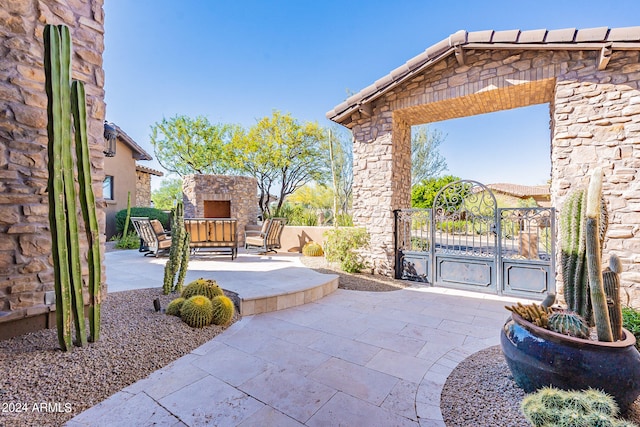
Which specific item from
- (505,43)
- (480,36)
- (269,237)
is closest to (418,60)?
(480,36)

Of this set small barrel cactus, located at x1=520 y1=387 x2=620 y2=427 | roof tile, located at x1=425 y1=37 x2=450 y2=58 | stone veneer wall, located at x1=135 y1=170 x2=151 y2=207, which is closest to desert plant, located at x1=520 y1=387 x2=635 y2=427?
small barrel cactus, located at x1=520 y1=387 x2=620 y2=427

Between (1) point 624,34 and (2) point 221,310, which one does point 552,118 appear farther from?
(2) point 221,310

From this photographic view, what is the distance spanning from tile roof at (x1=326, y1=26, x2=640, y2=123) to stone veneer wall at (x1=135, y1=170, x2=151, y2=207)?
12.7 meters

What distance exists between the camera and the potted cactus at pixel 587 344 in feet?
5.67

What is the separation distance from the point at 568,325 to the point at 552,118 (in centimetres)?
479

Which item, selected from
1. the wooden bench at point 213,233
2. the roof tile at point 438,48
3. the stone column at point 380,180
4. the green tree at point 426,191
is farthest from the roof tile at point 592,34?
the green tree at point 426,191

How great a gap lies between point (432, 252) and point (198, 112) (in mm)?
15650

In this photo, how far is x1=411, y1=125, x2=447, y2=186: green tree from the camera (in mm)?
14453

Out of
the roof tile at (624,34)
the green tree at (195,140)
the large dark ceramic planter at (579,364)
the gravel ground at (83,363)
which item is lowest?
the gravel ground at (83,363)

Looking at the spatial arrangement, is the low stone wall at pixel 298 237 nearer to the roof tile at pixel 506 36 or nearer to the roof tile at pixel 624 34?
the roof tile at pixel 506 36

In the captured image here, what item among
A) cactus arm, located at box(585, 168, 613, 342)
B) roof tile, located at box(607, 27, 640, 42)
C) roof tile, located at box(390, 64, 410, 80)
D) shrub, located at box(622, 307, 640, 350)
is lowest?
shrub, located at box(622, 307, 640, 350)

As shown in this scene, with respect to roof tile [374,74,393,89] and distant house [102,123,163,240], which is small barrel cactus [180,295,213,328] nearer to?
roof tile [374,74,393,89]

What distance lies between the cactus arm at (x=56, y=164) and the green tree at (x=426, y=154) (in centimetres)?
1392

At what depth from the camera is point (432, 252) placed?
5.75 meters
